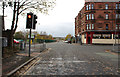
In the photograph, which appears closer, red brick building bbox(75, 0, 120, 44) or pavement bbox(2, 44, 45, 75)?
pavement bbox(2, 44, 45, 75)

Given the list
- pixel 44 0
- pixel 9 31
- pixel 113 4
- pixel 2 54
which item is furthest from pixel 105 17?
pixel 2 54

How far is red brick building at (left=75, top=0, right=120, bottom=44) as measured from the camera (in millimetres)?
37938

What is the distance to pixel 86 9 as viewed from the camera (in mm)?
40031

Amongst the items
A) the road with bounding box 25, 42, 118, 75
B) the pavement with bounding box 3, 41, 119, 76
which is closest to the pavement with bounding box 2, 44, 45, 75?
the pavement with bounding box 3, 41, 119, 76

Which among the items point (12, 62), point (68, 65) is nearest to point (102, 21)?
point (68, 65)

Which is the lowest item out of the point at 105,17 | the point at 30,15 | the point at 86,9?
the point at 30,15

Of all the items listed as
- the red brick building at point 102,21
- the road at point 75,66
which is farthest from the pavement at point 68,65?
the red brick building at point 102,21

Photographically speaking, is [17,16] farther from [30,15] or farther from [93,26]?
[93,26]

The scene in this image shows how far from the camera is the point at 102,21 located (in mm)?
38469

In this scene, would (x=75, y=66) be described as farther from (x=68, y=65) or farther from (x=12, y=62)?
(x=12, y=62)

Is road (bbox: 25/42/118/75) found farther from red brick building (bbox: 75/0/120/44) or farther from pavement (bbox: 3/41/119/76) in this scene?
red brick building (bbox: 75/0/120/44)

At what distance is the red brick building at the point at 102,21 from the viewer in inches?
1494

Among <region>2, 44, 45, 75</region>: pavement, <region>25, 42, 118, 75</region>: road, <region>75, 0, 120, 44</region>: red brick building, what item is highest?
<region>75, 0, 120, 44</region>: red brick building

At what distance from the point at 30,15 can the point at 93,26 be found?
3193cm
